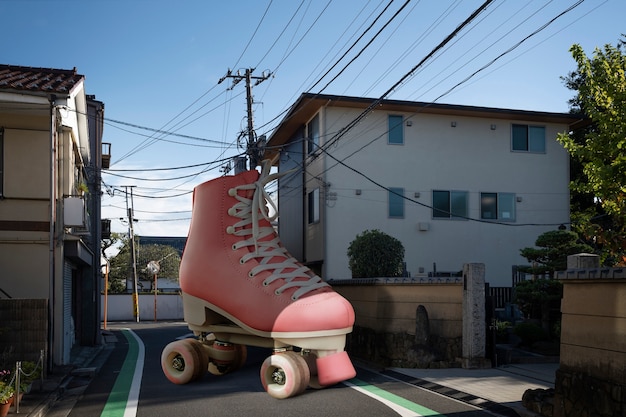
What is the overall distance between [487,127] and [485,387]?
14588mm

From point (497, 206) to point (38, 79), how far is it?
14996mm

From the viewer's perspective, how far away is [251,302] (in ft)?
17.9

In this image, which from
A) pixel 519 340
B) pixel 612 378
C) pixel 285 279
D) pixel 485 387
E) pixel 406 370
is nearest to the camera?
pixel 612 378

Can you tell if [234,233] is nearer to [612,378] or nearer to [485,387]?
[612,378]

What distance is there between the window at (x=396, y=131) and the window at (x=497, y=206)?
339 centimetres

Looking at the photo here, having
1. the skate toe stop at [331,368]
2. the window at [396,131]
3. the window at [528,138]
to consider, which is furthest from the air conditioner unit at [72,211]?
the window at [528,138]

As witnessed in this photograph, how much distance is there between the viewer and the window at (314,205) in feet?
67.5

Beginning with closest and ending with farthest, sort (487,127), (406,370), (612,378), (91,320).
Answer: (612,378) < (406,370) < (91,320) < (487,127)

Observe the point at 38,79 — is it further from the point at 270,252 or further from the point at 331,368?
the point at 331,368

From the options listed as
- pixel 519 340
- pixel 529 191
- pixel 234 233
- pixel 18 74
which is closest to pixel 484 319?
pixel 519 340

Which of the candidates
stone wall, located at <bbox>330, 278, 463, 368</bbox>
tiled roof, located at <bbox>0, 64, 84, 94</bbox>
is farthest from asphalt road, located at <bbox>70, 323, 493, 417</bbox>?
tiled roof, located at <bbox>0, 64, 84, 94</bbox>

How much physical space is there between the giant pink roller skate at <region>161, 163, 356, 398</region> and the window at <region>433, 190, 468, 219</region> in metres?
14.8

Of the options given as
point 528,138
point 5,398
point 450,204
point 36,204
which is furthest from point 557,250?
point 5,398

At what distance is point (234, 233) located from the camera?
5.83 meters
